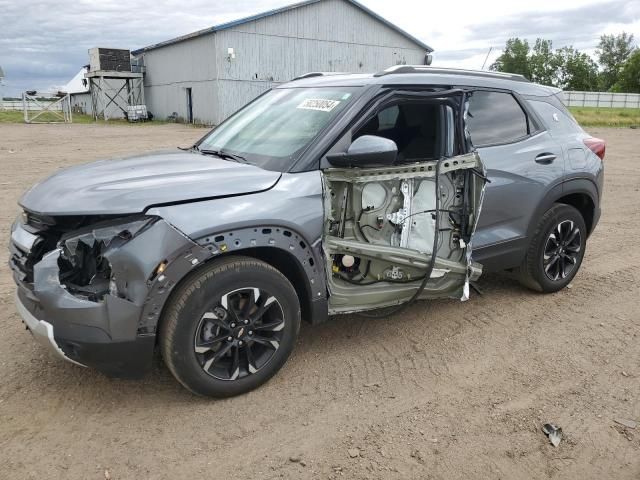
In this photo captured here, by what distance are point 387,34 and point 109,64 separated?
1704cm

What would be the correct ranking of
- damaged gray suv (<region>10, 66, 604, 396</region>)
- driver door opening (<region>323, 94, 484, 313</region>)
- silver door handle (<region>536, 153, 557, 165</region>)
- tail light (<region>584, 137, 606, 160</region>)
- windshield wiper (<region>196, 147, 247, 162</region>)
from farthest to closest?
tail light (<region>584, 137, 606, 160</region>) → silver door handle (<region>536, 153, 557, 165</region>) → windshield wiper (<region>196, 147, 247, 162</region>) → driver door opening (<region>323, 94, 484, 313</region>) → damaged gray suv (<region>10, 66, 604, 396</region>)

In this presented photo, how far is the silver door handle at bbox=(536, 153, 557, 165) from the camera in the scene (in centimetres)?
448

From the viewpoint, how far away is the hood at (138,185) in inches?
114

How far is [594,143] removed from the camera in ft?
16.3

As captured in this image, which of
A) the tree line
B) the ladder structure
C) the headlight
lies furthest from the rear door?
the tree line

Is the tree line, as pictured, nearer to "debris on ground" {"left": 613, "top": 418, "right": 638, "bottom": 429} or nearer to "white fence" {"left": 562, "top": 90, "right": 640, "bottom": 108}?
"white fence" {"left": 562, "top": 90, "right": 640, "bottom": 108}

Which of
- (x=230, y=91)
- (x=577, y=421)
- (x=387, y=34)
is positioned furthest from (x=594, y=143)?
(x=387, y=34)

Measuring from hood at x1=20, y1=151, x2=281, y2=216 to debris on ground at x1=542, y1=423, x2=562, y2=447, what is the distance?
208cm

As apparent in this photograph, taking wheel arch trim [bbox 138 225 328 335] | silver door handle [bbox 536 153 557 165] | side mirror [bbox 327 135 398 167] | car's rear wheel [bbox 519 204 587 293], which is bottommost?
car's rear wheel [bbox 519 204 587 293]

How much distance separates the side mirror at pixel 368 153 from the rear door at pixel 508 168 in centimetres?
117

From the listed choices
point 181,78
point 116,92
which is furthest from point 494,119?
point 116,92

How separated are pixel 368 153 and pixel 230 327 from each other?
1303mm

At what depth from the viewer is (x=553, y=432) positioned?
9.93 ft

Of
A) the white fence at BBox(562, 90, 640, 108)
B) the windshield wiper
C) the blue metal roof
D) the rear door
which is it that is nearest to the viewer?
the windshield wiper
